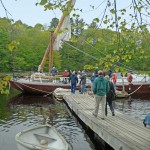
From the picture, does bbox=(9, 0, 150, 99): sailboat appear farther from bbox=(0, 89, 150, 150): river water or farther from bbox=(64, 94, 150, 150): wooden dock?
bbox=(64, 94, 150, 150): wooden dock

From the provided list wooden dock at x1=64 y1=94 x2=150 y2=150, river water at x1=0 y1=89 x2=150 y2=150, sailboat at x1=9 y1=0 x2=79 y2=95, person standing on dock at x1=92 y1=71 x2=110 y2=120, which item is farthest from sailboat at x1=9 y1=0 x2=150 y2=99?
person standing on dock at x1=92 y1=71 x2=110 y2=120

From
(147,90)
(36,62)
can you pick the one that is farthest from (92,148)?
(36,62)

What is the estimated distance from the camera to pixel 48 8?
19.6 ft

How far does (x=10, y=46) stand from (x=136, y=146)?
5346 mm

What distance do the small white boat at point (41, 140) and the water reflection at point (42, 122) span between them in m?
0.97

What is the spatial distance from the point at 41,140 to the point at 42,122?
5632mm

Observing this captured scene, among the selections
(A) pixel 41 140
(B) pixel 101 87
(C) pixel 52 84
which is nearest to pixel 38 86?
(C) pixel 52 84

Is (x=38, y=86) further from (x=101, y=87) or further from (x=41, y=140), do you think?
(x=41, y=140)

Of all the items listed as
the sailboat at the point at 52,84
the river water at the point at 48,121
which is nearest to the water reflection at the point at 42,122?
the river water at the point at 48,121

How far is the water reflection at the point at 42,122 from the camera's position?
12195 millimetres

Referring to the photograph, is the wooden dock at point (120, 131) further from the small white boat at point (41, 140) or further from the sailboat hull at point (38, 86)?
the sailboat hull at point (38, 86)

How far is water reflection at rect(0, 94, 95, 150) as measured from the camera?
1220 cm

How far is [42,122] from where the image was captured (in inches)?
631

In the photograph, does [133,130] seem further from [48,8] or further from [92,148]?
[48,8]
